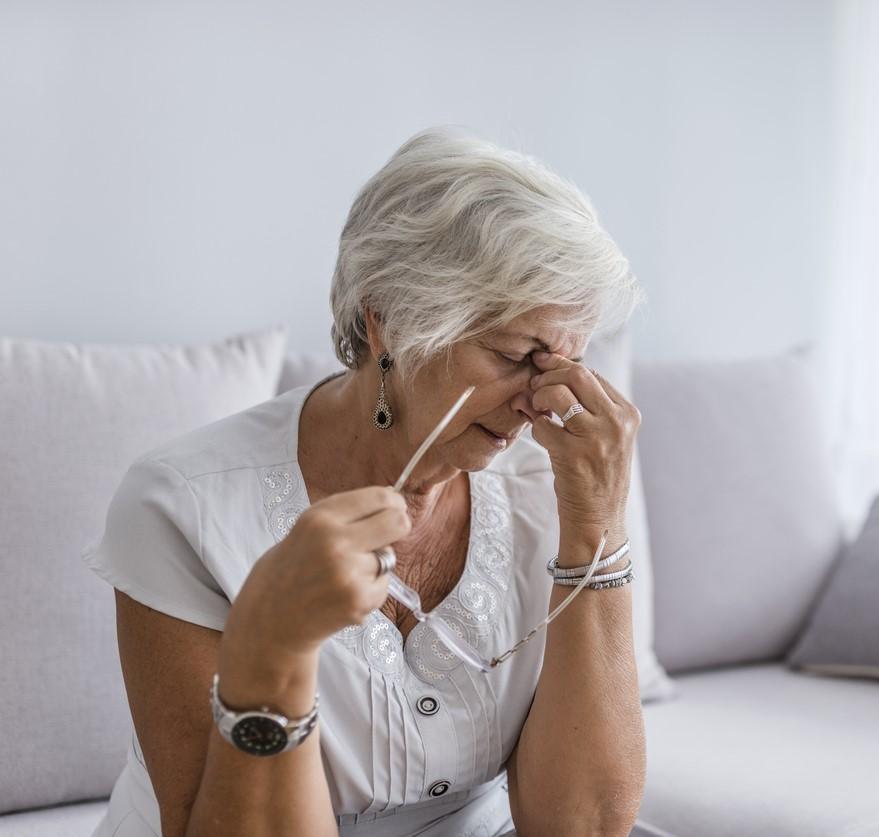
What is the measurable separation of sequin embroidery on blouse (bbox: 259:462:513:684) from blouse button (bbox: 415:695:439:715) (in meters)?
0.02

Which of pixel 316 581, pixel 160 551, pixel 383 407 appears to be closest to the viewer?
pixel 316 581

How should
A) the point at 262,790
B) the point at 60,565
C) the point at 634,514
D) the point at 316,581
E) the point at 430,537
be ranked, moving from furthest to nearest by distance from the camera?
the point at 634,514 < the point at 60,565 < the point at 430,537 < the point at 262,790 < the point at 316,581

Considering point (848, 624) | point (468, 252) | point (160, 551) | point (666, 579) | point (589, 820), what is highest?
point (468, 252)

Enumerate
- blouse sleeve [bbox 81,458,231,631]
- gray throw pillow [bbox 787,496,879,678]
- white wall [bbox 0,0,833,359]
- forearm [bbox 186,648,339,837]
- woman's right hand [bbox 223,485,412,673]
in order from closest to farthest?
woman's right hand [bbox 223,485,412,673], forearm [bbox 186,648,339,837], blouse sleeve [bbox 81,458,231,631], white wall [bbox 0,0,833,359], gray throw pillow [bbox 787,496,879,678]

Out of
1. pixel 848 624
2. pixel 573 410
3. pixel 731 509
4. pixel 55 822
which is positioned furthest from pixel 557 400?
pixel 848 624

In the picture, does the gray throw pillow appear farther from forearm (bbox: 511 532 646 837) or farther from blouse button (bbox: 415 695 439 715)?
blouse button (bbox: 415 695 439 715)

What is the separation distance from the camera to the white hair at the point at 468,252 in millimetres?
1159

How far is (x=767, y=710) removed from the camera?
6.13 ft

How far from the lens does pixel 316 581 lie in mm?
882

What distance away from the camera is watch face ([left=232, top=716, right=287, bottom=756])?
0.95 m

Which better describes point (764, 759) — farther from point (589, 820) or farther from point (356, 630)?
point (356, 630)

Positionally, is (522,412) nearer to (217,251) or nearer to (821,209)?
(217,251)

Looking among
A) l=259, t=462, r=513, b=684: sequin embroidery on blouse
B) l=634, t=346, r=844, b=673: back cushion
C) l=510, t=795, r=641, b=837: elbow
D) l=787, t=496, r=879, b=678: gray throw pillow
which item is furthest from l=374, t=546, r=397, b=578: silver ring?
l=787, t=496, r=879, b=678: gray throw pillow

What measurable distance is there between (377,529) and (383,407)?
1.22 feet
